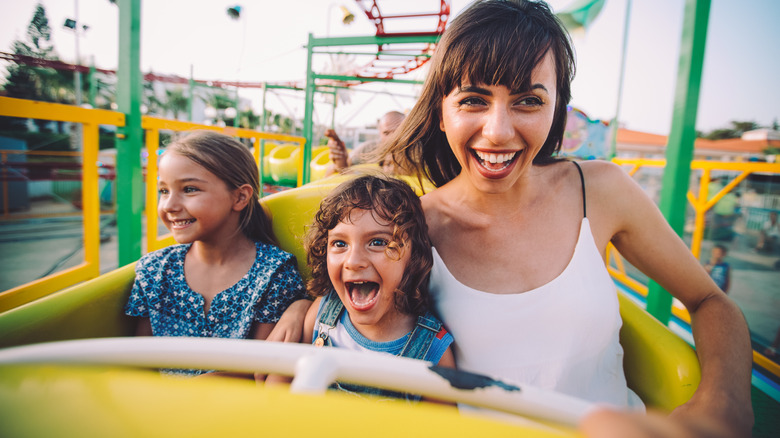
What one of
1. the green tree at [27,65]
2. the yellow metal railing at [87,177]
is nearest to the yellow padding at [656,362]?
the yellow metal railing at [87,177]

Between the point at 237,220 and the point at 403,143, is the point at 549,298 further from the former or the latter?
the point at 237,220

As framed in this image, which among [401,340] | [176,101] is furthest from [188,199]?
[176,101]

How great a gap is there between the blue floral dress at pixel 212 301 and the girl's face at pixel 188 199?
153mm

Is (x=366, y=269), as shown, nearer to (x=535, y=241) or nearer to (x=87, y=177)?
(x=535, y=241)

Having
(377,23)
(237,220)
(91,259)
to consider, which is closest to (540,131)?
(237,220)

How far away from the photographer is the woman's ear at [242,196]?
135 cm

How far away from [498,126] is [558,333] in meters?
0.49

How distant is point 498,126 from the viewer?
0.89m

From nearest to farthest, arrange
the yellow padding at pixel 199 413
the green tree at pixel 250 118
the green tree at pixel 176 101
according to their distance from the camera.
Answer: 1. the yellow padding at pixel 199 413
2. the green tree at pixel 176 101
3. the green tree at pixel 250 118

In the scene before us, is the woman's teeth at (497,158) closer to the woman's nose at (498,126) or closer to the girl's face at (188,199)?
the woman's nose at (498,126)

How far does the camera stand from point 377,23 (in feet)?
17.1

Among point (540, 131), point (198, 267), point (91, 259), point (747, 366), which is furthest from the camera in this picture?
point (91, 259)

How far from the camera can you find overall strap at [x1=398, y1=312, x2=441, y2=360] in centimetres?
99

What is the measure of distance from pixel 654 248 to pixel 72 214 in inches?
314
